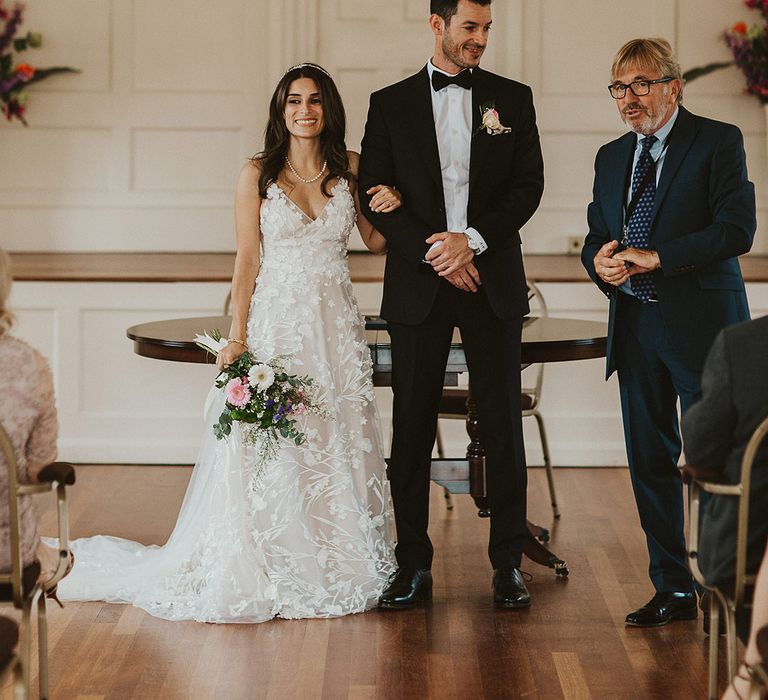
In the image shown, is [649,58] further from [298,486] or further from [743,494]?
[298,486]

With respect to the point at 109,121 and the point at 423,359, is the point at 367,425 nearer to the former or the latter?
the point at 423,359

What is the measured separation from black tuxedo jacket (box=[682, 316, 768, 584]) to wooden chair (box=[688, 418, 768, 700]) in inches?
1.0

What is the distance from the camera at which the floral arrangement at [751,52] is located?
6.21 m

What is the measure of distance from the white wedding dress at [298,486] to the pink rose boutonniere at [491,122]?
51cm

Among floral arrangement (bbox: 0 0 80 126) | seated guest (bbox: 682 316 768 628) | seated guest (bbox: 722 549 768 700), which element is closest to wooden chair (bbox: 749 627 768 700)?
seated guest (bbox: 722 549 768 700)

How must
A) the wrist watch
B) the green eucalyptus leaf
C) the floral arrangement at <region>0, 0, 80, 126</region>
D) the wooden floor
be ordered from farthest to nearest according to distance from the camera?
the green eucalyptus leaf, the floral arrangement at <region>0, 0, 80, 126</region>, the wrist watch, the wooden floor

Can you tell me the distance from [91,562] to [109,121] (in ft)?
10.4

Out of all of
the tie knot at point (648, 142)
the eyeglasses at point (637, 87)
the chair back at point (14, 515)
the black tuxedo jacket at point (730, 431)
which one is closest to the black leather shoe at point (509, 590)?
the black tuxedo jacket at point (730, 431)

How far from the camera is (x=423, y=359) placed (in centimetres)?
357

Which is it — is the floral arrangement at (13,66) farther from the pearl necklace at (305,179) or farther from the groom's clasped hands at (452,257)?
the groom's clasped hands at (452,257)

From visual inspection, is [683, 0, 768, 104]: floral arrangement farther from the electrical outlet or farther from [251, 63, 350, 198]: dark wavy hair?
[251, 63, 350, 198]: dark wavy hair

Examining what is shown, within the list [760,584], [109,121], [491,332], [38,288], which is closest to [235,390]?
[491,332]

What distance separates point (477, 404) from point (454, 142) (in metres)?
0.79

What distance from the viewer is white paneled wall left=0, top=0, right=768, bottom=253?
634 cm
